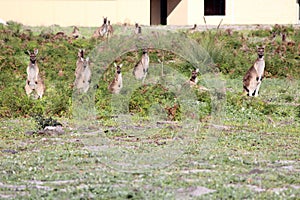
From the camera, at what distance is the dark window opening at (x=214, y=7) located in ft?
100

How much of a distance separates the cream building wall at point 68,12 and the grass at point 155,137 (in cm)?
617

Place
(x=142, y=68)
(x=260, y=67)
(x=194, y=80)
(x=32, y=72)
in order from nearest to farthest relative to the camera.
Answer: (x=32, y=72)
(x=194, y=80)
(x=260, y=67)
(x=142, y=68)

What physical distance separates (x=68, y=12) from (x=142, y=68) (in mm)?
10581

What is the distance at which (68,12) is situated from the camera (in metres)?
27.0

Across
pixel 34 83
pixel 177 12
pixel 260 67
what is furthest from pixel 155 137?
pixel 177 12

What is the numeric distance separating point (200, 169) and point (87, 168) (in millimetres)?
1355

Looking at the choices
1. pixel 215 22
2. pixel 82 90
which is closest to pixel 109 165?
pixel 82 90

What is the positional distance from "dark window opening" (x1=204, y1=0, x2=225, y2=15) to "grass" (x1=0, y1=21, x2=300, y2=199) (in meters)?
10.4

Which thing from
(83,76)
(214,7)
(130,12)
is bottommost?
(83,76)

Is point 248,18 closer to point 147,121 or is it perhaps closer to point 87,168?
point 147,121

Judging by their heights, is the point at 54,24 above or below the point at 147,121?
above

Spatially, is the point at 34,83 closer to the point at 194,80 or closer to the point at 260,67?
the point at 194,80

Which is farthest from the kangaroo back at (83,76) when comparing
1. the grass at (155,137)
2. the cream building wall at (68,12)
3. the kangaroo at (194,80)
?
the cream building wall at (68,12)

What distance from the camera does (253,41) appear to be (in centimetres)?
2197
